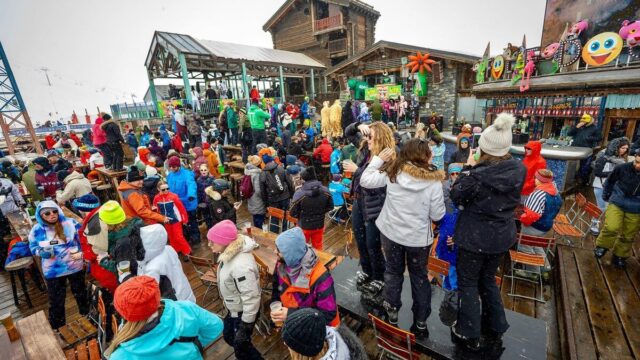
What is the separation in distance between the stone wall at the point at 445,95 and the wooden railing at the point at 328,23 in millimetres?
9457

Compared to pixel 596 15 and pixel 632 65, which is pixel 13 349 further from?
pixel 596 15

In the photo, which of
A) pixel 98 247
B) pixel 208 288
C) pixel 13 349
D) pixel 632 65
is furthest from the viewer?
pixel 632 65

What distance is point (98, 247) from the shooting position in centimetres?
343

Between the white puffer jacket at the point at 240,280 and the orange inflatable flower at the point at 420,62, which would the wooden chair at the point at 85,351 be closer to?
the white puffer jacket at the point at 240,280

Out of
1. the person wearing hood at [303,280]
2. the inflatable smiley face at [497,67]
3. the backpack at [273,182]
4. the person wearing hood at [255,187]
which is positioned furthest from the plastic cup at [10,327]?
the inflatable smiley face at [497,67]

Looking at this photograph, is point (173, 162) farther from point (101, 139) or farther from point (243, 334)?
point (101, 139)

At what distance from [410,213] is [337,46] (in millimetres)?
22428

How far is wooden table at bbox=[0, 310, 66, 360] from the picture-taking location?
2485 mm

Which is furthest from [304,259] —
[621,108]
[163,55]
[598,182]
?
[163,55]

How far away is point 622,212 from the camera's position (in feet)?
13.3

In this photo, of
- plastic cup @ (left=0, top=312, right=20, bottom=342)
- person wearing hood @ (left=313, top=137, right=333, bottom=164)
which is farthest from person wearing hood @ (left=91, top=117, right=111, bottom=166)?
plastic cup @ (left=0, top=312, right=20, bottom=342)

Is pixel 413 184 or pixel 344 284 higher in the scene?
pixel 413 184

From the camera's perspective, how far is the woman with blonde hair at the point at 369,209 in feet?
8.96

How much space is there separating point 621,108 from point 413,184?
10.6 metres
